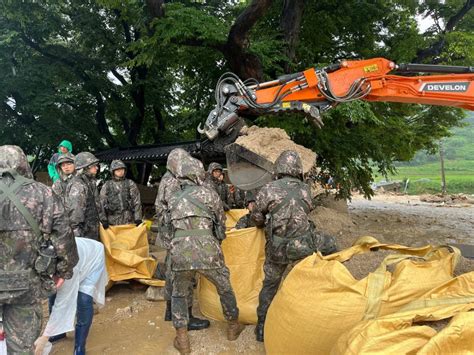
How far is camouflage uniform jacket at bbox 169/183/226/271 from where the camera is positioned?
365 centimetres

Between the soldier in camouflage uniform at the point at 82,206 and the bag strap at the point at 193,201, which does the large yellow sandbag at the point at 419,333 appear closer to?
the bag strap at the point at 193,201

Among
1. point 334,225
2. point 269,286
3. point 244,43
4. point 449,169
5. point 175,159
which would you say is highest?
point 244,43

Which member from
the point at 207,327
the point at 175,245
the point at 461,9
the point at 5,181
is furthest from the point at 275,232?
the point at 461,9

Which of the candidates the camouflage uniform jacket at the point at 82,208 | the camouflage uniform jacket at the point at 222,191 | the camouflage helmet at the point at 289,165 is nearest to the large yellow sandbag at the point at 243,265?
the camouflage helmet at the point at 289,165

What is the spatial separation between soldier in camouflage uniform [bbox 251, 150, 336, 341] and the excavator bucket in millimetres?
1204

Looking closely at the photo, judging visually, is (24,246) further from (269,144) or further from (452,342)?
(269,144)

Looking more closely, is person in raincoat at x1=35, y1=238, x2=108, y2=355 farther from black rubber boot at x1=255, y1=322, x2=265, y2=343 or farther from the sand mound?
the sand mound

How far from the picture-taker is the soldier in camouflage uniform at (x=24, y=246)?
2.73 m

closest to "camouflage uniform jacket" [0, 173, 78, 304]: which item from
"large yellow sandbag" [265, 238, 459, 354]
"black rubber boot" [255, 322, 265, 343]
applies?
"large yellow sandbag" [265, 238, 459, 354]

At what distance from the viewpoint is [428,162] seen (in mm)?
58688

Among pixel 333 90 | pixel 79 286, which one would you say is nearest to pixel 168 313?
pixel 79 286

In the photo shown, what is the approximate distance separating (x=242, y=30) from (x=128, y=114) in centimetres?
661

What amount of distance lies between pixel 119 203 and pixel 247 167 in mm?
2098

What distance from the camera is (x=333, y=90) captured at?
450 centimetres
